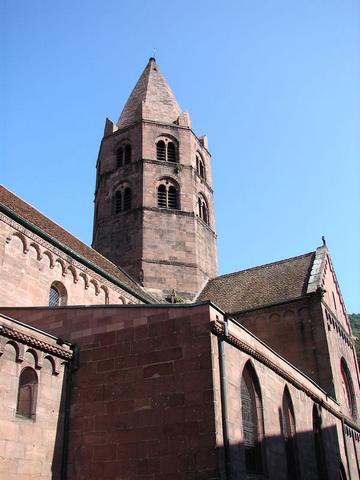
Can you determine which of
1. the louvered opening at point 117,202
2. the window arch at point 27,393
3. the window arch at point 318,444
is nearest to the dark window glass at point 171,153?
the louvered opening at point 117,202

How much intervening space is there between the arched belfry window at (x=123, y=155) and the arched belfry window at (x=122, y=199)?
2063 mm

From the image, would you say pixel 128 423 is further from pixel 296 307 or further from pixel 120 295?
pixel 296 307

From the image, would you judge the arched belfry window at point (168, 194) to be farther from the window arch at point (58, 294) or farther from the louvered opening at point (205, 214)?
the window arch at point (58, 294)

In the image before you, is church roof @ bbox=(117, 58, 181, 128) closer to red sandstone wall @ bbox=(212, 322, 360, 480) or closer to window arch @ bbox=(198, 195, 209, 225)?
window arch @ bbox=(198, 195, 209, 225)

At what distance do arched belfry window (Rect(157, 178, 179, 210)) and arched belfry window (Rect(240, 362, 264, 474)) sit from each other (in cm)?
1983

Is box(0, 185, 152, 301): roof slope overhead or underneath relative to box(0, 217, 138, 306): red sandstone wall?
overhead

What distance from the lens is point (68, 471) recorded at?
15055 mm

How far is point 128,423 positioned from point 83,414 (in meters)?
1.62

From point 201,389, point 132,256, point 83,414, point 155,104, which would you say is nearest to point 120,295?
point 132,256

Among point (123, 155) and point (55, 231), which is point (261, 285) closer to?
point (55, 231)

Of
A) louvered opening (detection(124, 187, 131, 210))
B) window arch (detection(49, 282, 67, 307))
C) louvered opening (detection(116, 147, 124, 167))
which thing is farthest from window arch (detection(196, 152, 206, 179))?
window arch (detection(49, 282, 67, 307))

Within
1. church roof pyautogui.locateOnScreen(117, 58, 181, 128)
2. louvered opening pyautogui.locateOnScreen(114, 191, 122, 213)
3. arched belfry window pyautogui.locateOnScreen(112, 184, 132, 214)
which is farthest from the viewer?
church roof pyautogui.locateOnScreen(117, 58, 181, 128)

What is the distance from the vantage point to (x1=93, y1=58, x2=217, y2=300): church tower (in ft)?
→ 110

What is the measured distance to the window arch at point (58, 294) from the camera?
22.8 m
